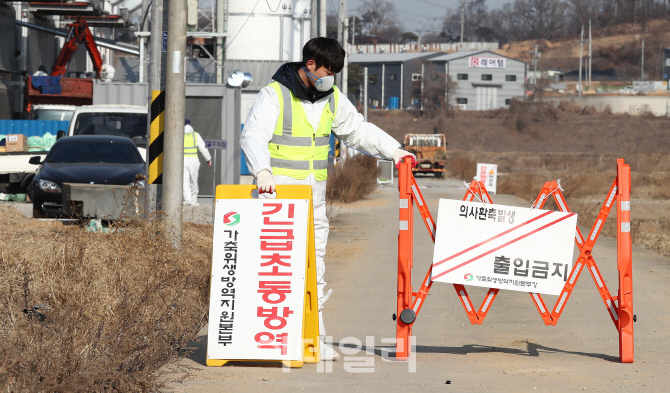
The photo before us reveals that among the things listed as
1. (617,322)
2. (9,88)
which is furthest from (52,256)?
(9,88)

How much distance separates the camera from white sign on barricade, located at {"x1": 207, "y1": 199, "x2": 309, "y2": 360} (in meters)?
5.12

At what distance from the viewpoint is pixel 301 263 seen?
512 cm

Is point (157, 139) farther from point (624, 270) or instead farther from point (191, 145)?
point (191, 145)

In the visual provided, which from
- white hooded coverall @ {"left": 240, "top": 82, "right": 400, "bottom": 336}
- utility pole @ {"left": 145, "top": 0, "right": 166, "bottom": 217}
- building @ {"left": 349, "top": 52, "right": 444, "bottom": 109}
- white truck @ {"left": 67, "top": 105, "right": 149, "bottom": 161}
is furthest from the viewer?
building @ {"left": 349, "top": 52, "right": 444, "bottom": 109}

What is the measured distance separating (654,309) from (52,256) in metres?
5.32

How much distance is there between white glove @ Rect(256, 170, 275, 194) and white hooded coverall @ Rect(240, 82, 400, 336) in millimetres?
57

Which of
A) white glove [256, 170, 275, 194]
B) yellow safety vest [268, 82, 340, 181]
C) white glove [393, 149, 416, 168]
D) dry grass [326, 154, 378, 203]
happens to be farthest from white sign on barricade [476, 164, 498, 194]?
white glove [256, 170, 275, 194]

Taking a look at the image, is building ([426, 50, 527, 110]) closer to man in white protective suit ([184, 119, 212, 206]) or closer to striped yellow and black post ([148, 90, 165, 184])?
man in white protective suit ([184, 119, 212, 206])

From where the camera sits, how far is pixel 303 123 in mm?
5332

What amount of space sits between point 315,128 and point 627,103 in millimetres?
92582

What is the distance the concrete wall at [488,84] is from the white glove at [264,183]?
94.5 m

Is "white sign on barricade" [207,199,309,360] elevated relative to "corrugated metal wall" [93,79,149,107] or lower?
lower

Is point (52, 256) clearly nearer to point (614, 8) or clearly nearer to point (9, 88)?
point (9, 88)

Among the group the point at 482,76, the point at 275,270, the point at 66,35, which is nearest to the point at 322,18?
the point at 275,270
